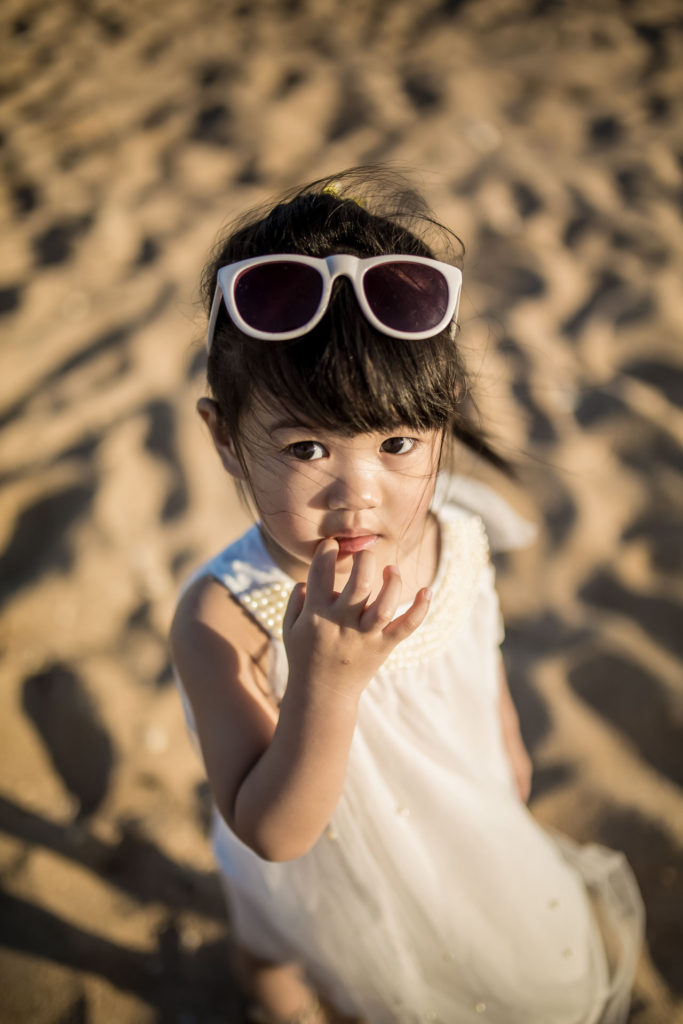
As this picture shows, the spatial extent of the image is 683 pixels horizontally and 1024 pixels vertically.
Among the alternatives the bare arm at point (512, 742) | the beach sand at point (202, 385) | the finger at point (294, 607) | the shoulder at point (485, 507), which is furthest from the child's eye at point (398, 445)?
the beach sand at point (202, 385)

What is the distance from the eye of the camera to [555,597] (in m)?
2.20

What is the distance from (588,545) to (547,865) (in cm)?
124

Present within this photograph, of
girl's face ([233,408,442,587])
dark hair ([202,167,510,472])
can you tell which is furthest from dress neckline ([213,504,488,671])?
dark hair ([202,167,510,472])

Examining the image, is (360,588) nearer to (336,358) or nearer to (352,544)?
(352,544)

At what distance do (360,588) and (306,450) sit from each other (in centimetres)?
21

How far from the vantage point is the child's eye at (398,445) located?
3.15 feet

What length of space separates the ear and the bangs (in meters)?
0.15

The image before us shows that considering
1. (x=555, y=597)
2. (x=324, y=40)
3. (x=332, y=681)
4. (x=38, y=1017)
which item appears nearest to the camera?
(x=332, y=681)

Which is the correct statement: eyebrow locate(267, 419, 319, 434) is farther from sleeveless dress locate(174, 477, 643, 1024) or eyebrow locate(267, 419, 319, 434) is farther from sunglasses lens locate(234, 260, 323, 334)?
sleeveless dress locate(174, 477, 643, 1024)

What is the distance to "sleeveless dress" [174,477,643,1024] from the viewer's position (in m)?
1.13

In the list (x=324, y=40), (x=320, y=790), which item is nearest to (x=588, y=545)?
(x=320, y=790)

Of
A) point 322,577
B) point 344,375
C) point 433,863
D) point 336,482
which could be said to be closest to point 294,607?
point 322,577

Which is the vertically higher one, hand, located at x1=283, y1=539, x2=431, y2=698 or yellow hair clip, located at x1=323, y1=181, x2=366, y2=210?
yellow hair clip, located at x1=323, y1=181, x2=366, y2=210

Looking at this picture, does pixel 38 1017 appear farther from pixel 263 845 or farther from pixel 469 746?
pixel 469 746
